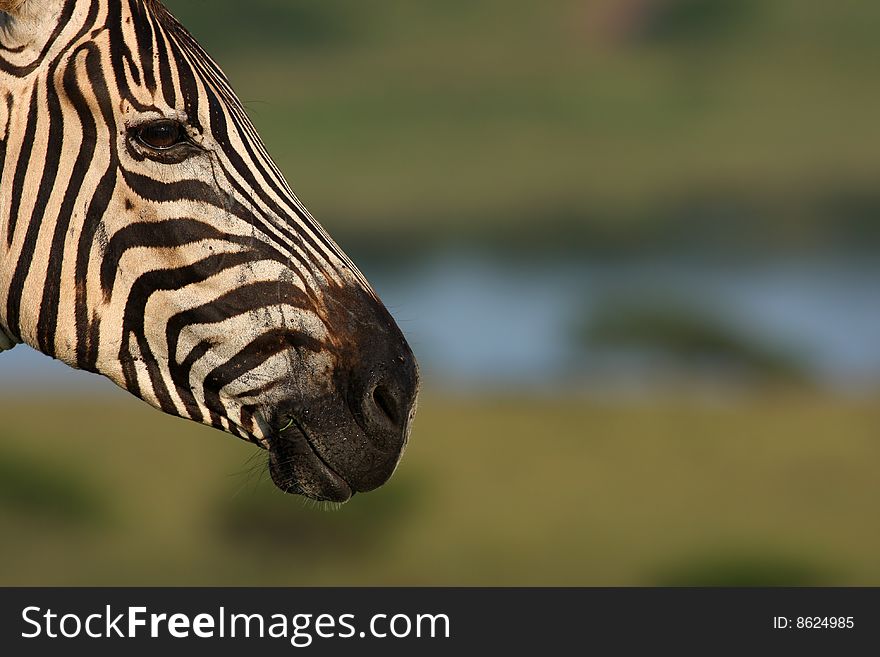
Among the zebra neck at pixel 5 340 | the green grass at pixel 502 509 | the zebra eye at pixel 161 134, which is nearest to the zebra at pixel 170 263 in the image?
the zebra eye at pixel 161 134

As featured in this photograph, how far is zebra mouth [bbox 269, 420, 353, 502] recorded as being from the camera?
330 centimetres

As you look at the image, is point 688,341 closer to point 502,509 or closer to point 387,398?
point 502,509

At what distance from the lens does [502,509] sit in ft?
59.3

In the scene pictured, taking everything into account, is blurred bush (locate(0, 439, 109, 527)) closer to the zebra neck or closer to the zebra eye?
the zebra neck

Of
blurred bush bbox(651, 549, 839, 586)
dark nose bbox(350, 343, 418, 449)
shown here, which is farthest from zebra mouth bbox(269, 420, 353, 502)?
blurred bush bbox(651, 549, 839, 586)

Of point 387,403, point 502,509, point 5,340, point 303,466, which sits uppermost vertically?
point 502,509

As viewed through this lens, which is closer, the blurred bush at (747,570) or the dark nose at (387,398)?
the dark nose at (387,398)

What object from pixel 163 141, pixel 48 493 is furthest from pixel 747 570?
pixel 163 141

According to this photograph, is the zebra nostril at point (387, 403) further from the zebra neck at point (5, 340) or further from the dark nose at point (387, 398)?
the zebra neck at point (5, 340)

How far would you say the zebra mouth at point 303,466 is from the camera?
3297 millimetres

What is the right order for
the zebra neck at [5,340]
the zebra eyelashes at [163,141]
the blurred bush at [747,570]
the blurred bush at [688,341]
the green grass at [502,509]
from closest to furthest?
1. the zebra eyelashes at [163,141]
2. the zebra neck at [5,340]
3. the green grass at [502,509]
4. the blurred bush at [747,570]
5. the blurred bush at [688,341]

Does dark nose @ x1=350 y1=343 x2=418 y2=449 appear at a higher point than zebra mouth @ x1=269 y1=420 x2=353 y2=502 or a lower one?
higher

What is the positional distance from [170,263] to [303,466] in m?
0.80
